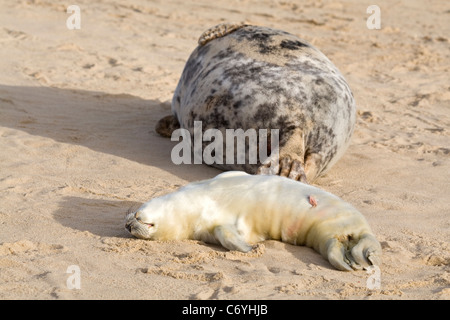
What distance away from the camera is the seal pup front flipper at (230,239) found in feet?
12.8

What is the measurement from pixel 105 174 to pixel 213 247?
61.0 inches

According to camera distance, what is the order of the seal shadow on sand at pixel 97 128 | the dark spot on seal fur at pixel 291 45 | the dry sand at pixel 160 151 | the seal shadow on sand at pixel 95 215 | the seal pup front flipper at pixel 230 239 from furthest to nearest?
the dark spot on seal fur at pixel 291 45, the seal shadow on sand at pixel 97 128, the seal shadow on sand at pixel 95 215, the seal pup front flipper at pixel 230 239, the dry sand at pixel 160 151

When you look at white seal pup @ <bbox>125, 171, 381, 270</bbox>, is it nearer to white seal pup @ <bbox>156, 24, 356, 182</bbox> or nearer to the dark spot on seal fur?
white seal pup @ <bbox>156, 24, 356, 182</bbox>

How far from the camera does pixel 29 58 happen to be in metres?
8.70

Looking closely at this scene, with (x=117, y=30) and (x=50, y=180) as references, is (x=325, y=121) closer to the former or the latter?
(x=50, y=180)

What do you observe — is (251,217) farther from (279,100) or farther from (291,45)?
(291,45)

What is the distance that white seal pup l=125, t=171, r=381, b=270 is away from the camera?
3949 mm

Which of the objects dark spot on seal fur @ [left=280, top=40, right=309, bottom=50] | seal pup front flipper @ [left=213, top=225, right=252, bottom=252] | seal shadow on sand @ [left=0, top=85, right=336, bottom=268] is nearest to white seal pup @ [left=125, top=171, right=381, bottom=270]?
seal pup front flipper @ [left=213, top=225, right=252, bottom=252]

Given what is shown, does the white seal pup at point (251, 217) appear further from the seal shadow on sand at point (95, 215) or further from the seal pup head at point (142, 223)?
the seal shadow on sand at point (95, 215)

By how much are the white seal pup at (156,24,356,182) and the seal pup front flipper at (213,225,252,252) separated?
1.26 m

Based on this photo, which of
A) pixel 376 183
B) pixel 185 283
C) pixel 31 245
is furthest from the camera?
pixel 376 183

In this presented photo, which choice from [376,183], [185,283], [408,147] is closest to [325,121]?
[376,183]

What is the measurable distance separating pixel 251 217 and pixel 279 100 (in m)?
1.52

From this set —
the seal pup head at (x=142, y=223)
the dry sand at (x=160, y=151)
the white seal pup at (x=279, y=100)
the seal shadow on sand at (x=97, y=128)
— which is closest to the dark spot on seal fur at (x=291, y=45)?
the white seal pup at (x=279, y=100)
